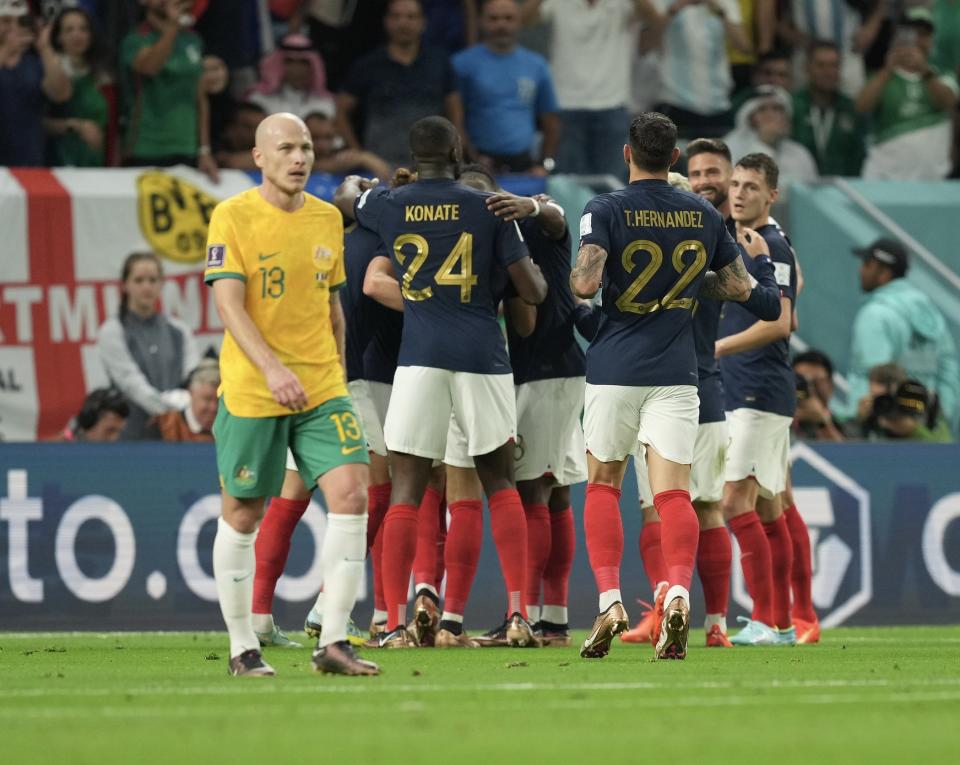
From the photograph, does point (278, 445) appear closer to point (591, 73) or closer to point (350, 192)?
point (350, 192)

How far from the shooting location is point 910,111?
16656 mm

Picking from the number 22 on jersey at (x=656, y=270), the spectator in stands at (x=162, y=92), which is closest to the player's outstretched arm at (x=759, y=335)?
the number 22 on jersey at (x=656, y=270)

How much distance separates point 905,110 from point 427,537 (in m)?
8.82

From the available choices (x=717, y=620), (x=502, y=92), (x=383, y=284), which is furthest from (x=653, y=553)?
(x=502, y=92)

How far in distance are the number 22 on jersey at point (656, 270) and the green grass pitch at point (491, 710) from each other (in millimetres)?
1618

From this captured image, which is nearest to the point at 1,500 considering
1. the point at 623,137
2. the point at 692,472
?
the point at 692,472

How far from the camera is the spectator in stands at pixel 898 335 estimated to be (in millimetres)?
14219

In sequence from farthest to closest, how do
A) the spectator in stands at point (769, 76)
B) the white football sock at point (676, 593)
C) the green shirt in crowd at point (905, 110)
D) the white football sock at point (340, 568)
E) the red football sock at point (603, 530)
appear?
the green shirt in crowd at point (905, 110) < the spectator in stands at point (769, 76) < the red football sock at point (603, 530) < the white football sock at point (676, 593) < the white football sock at point (340, 568)

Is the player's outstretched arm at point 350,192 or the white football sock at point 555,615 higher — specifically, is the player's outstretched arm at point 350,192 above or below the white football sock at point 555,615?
above

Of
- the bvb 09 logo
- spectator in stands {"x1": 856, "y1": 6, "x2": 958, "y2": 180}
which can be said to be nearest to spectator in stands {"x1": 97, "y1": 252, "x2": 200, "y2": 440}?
the bvb 09 logo

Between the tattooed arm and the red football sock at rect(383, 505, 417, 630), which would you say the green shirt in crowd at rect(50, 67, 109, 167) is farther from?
the tattooed arm

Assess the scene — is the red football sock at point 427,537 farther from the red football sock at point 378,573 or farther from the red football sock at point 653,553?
the red football sock at point 653,553

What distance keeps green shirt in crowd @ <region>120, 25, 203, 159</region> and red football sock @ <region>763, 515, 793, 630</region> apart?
6319mm

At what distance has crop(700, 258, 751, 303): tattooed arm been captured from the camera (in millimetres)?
A: 8672
